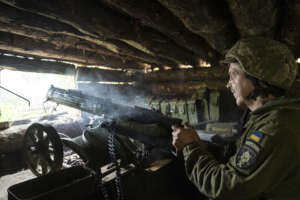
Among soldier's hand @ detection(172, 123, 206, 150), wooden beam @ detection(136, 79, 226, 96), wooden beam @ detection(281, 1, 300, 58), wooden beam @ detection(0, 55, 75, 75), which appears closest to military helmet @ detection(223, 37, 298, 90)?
soldier's hand @ detection(172, 123, 206, 150)

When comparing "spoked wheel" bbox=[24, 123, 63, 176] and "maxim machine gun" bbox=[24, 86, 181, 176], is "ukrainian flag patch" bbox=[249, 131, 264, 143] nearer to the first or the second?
"maxim machine gun" bbox=[24, 86, 181, 176]

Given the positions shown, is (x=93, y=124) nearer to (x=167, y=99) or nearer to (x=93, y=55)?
(x=93, y=55)

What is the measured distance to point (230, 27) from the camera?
2.82 m

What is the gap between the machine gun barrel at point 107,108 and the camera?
2162 mm

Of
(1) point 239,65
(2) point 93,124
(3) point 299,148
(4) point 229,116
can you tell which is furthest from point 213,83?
(3) point 299,148

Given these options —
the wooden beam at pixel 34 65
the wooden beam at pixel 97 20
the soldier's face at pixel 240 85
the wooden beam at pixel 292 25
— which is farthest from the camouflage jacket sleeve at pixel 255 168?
the wooden beam at pixel 34 65

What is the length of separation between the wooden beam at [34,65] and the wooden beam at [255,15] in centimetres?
381

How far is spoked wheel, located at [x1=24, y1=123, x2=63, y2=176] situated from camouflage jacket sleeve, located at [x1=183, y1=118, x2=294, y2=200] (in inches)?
84.0

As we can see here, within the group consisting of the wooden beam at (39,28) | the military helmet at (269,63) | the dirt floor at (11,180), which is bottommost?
the dirt floor at (11,180)

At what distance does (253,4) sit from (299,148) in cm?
142

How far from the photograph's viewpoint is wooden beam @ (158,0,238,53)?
1959mm

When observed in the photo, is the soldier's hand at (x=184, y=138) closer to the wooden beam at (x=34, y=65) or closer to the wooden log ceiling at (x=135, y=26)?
the wooden log ceiling at (x=135, y=26)

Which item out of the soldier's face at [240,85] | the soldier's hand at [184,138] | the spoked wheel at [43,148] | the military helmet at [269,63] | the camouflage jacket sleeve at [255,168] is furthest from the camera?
the spoked wheel at [43,148]

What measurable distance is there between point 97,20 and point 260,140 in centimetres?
214
